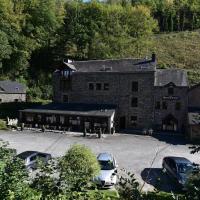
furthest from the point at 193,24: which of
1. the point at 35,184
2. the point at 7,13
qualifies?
the point at 35,184

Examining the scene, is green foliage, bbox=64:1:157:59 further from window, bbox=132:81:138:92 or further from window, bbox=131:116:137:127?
window, bbox=131:116:137:127

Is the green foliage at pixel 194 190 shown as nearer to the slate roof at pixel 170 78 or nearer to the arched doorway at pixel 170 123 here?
the slate roof at pixel 170 78

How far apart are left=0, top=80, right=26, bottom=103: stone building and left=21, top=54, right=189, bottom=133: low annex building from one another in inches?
474

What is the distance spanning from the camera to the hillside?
84938mm

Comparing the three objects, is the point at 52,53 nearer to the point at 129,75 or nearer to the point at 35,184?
the point at 129,75

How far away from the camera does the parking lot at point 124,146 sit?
33697 millimetres

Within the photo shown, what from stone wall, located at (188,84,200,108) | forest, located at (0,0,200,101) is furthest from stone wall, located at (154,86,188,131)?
forest, located at (0,0,200,101)

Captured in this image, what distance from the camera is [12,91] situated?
205 ft

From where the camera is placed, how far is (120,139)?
145ft

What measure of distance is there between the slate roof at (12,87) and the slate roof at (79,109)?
12.0 metres

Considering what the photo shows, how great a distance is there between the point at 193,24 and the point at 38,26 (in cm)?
4976

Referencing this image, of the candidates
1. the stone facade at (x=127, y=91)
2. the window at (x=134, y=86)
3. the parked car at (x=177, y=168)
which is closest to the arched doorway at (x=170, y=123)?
the stone facade at (x=127, y=91)

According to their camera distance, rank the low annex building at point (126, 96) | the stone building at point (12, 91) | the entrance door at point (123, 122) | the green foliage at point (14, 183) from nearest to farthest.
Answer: the green foliage at point (14, 183)
the low annex building at point (126, 96)
the entrance door at point (123, 122)
the stone building at point (12, 91)

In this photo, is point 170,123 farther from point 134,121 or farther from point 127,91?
point 127,91
